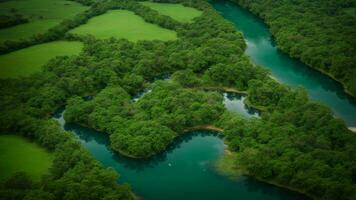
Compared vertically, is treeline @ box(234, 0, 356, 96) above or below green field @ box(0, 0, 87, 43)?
above

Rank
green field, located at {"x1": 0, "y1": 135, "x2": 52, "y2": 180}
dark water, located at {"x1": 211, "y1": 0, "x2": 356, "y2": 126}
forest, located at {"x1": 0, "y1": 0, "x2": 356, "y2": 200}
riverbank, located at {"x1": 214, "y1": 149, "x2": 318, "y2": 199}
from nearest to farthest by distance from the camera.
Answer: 1. forest, located at {"x1": 0, "y1": 0, "x2": 356, "y2": 200}
2. riverbank, located at {"x1": 214, "y1": 149, "x2": 318, "y2": 199}
3. green field, located at {"x1": 0, "y1": 135, "x2": 52, "y2": 180}
4. dark water, located at {"x1": 211, "y1": 0, "x2": 356, "y2": 126}

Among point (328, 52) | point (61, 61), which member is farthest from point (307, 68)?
point (61, 61)

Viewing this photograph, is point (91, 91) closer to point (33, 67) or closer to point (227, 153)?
point (33, 67)

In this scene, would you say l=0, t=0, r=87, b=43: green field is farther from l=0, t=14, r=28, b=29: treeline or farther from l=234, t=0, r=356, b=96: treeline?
l=234, t=0, r=356, b=96: treeline

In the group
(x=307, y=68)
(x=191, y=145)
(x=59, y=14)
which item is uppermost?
(x=307, y=68)

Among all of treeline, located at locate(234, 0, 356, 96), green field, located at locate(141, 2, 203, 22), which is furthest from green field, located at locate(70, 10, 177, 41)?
treeline, located at locate(234, 0, 356, 96)

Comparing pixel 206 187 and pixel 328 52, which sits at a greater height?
pixel 328 52
